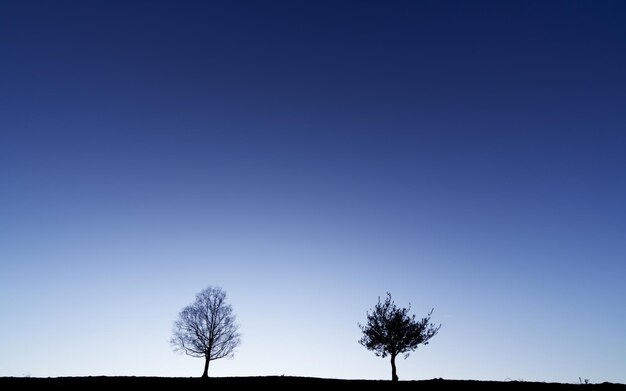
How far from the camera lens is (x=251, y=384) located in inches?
1219

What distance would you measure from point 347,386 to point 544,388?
15.6 metres

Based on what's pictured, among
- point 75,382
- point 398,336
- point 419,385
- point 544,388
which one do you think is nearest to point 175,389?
point 75,382

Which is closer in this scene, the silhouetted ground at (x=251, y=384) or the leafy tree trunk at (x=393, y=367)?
the silhouetted ground at (x=251, y=384)

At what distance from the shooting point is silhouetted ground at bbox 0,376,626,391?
29.1m

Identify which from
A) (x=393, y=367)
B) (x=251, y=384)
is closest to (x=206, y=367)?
(x=251, y=384)

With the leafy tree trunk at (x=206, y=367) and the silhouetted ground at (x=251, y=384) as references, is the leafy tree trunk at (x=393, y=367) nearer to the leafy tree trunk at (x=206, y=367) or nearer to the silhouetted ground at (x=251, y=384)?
the silhouetted ground at (x=251, y=384)

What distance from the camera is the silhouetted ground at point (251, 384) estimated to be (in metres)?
29.1

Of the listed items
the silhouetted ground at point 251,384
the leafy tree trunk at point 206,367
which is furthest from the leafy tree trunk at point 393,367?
the leafy tree trunk at point 206,367

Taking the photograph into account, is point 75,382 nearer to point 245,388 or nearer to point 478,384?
point 245,388

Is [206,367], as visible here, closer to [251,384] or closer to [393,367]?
[251,384]

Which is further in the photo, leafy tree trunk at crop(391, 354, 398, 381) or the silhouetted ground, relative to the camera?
leafy tree trunk at crop(391, 354, 398, 381)

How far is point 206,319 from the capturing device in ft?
153

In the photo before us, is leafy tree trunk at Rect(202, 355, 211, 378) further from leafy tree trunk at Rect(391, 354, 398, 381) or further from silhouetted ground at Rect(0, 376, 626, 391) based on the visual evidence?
leafy tree trunk at Rect(391, 354, 398, 381)

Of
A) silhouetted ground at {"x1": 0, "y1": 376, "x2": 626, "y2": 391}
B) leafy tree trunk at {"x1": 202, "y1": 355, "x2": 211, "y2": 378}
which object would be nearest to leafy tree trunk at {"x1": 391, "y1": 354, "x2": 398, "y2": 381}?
silhouetted ground at {"x1": 0, "y1": 376, "x2": 626, "y2": 391}
